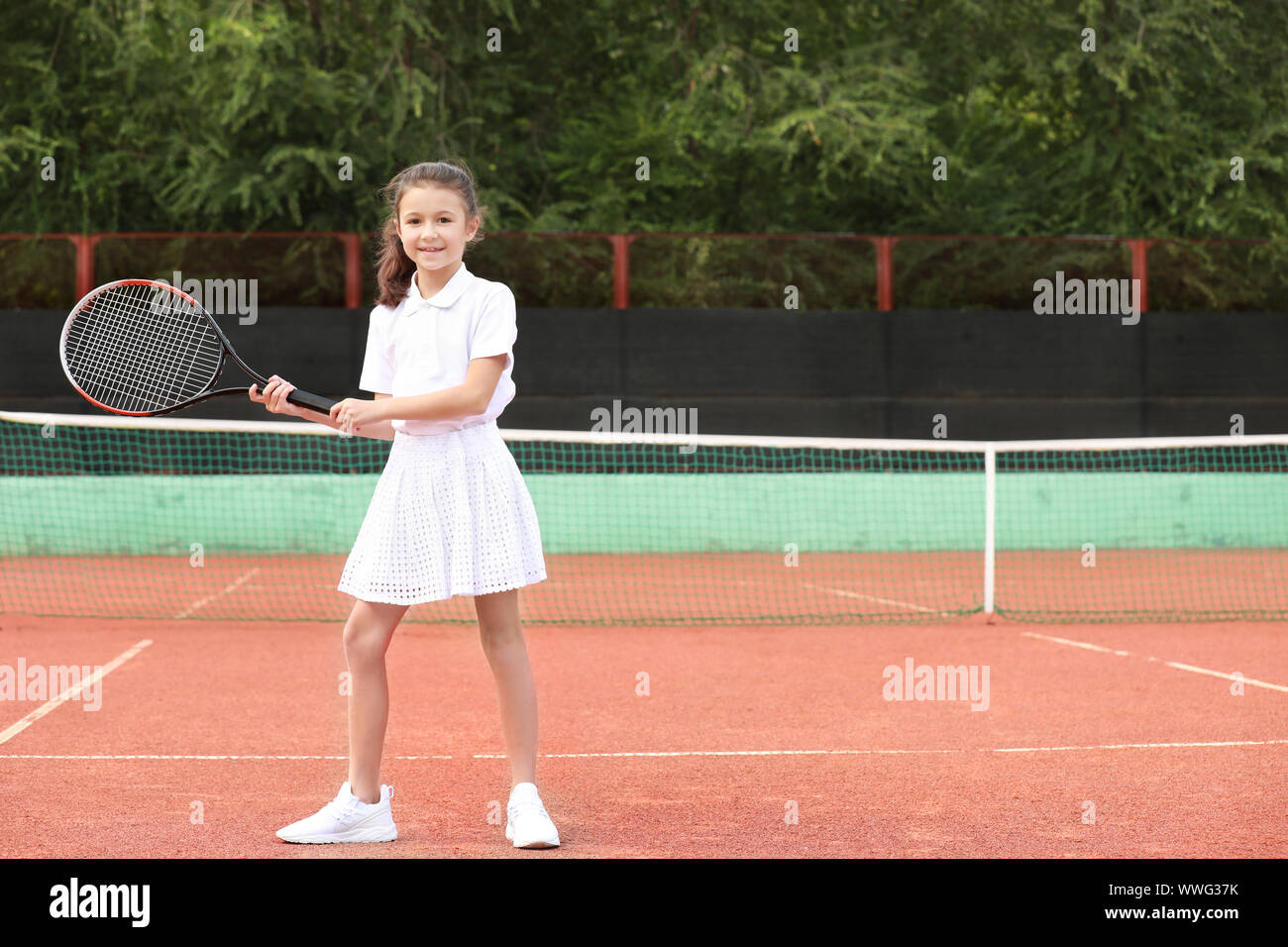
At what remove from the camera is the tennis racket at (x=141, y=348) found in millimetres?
4730

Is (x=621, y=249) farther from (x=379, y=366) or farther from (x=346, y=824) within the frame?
(x=346, y=824)

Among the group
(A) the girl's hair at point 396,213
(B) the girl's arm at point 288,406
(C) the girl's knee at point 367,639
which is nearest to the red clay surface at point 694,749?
(C) the girl's knee at point 367,639

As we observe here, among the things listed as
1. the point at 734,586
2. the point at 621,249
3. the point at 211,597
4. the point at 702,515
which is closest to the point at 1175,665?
the point at 734,586

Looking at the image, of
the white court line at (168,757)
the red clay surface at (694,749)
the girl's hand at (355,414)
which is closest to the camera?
the girl's hand at (355,414)

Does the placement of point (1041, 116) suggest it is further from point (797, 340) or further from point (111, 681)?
point (111, 681)

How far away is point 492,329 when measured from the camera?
383cm

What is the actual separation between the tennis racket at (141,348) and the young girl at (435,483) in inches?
24.1

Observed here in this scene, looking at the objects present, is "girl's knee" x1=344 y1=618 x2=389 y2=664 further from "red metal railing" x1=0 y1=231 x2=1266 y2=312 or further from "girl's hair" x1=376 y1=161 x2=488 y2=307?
"red metal railing" x1=0 y1=231 x2=1266 y2=312

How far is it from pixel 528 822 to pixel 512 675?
1.32 ft

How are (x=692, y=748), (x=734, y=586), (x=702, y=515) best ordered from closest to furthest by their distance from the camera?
1. (x=692, y=748)
2. (x=734, y=586)
3. (x=702, y=515)

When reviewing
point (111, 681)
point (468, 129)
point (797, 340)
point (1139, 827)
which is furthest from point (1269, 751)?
point (468, 129)

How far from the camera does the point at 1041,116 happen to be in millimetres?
21875

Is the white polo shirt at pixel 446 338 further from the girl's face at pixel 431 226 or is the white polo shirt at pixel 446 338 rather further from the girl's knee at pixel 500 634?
the girl's knee at pixel 500 634
